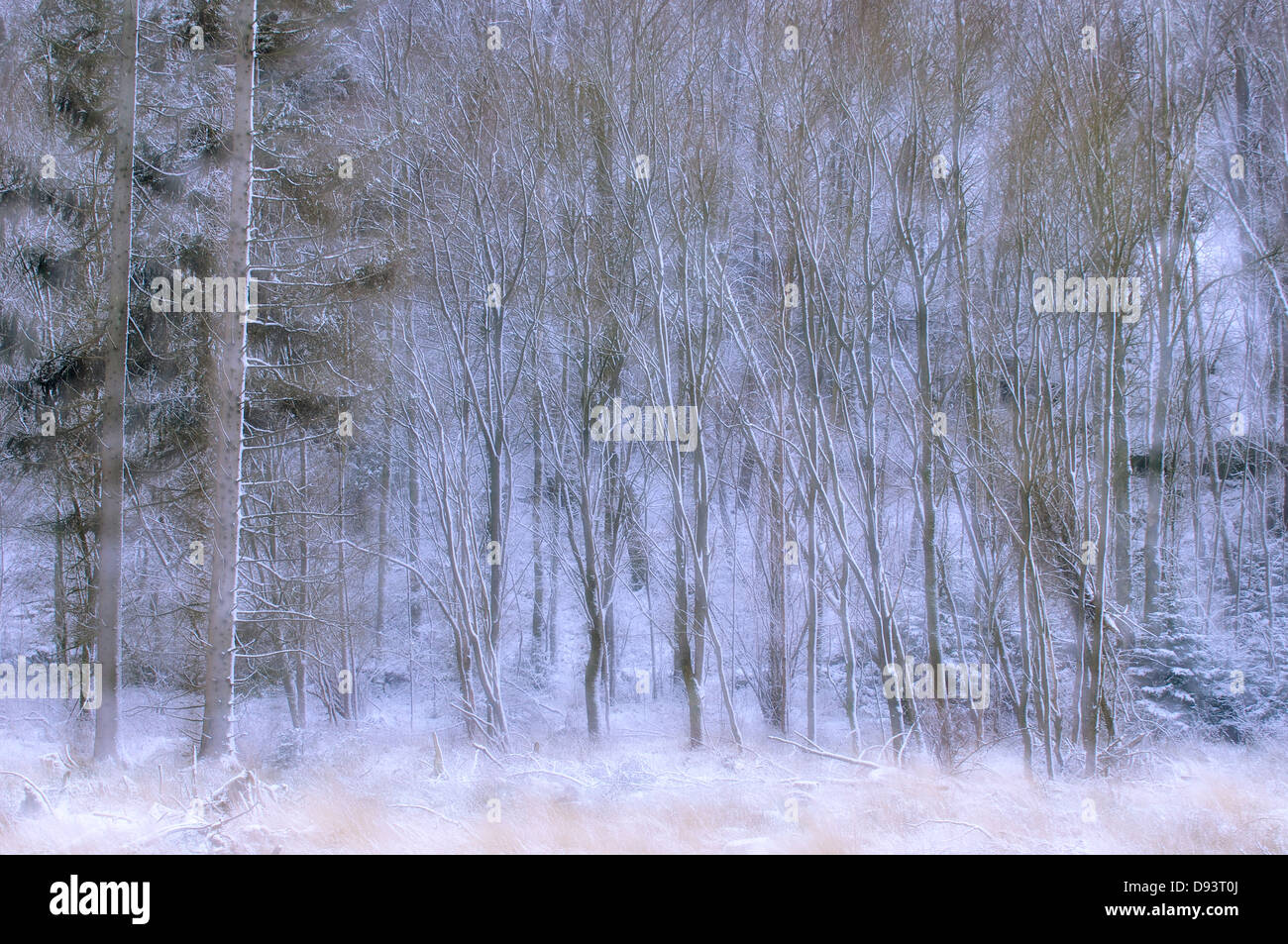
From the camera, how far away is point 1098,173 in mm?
5746

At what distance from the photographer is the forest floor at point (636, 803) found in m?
4.55

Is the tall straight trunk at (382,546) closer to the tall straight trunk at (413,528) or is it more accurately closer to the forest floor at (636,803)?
the tall straight trunk at (413,528)

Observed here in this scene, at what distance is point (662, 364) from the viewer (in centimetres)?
641

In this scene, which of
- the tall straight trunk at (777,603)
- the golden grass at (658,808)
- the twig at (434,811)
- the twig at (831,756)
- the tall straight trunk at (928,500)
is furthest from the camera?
the tall straight trunk at (777,603)

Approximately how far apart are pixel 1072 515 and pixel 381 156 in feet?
25.2

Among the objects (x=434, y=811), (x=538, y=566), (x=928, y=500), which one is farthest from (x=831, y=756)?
(x=538, y=566)

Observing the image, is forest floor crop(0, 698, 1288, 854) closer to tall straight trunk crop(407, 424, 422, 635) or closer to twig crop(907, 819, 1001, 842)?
twig crop(907, 819, 1001, 842)

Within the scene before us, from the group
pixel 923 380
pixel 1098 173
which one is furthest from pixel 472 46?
pixel 1098 173

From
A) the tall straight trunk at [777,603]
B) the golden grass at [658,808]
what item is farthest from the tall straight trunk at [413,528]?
the tall straight trunk at [777,603]

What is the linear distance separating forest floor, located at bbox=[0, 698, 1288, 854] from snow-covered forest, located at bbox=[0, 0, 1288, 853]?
0.06 m

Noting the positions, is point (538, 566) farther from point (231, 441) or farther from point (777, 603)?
point (231, 441)

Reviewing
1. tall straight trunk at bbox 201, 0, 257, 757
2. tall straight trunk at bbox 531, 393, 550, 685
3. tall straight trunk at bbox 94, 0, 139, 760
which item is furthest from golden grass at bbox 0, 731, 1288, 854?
tall straight trunk at bbox 531, 393, 550, 685

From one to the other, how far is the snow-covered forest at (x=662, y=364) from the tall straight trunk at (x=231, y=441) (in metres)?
0.03

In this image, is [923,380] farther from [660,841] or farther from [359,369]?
[359,369]
